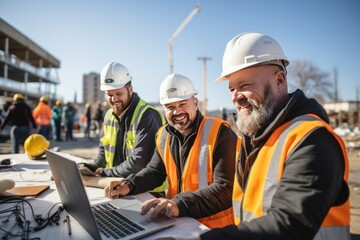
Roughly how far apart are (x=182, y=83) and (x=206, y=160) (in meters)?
0.85

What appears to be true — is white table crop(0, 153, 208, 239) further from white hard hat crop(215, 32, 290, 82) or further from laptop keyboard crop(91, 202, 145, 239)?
white hard hat crop(215, 32, 290, 82)

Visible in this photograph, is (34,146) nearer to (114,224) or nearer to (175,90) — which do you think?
(175,90)

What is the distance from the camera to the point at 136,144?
9.98 feet

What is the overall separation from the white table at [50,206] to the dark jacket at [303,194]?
0.40 m

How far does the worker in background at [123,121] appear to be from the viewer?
3133 millimetres

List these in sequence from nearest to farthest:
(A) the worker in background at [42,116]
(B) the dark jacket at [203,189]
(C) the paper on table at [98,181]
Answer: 1. (B) the dark jacket at [203,189]
2. (C) the paper on table at [98,181]
3. (A) the worker in background at [42,116]

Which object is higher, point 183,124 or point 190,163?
point 183,124

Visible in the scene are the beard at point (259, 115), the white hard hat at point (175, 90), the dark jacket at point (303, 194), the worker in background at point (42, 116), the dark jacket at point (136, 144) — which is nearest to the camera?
the dark jacket at point (303, 194)

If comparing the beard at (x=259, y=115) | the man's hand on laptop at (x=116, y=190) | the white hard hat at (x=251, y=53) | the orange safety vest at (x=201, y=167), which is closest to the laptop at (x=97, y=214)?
the man's hand on laptop at (x=116, y=190)

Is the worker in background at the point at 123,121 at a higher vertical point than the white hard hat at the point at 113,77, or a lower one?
lower

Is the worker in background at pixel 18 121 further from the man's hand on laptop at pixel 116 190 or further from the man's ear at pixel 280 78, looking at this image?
the man's ear at pixel 280 78

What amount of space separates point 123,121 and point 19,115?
17.3 ft

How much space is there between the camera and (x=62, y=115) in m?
14.1

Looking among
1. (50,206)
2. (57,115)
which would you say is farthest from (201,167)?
(57,115)
